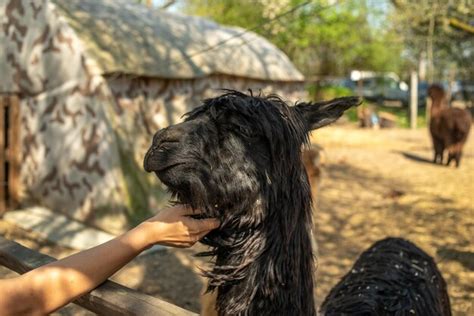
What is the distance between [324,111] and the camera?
1.80m

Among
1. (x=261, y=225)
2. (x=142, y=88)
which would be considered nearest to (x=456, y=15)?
(x=142, y=88)

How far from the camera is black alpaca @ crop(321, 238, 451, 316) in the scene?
2439 mm

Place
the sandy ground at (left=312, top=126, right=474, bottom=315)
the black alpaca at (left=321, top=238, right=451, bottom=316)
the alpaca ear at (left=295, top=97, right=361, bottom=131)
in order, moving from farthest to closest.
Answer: the sandy ground at (left=312, top=126, right=474, bottom=315) → the black alpaca at (left=321, top=238, right=451, bottom=316) → the alpaca ear at (left=295, top=97, right=361, bottom=131)

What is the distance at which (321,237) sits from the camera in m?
7.04

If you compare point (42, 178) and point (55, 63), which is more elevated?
point (55, 63)

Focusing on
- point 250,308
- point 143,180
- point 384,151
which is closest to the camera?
point 250,308

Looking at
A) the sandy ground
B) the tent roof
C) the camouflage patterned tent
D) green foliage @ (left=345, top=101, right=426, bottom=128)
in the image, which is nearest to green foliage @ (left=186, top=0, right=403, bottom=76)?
green foliage @ (left=345, top=101, right=426, bottom=128)

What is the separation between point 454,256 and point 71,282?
5.31 m

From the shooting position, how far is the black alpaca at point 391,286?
8.00ft

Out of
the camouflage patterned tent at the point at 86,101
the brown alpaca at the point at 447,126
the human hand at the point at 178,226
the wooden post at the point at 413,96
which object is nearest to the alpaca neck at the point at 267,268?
the human hand at the point at 178,226

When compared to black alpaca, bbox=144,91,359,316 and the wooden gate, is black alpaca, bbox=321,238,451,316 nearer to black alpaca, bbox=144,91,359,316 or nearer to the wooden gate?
black alpaca, bbox=144,91,359,316

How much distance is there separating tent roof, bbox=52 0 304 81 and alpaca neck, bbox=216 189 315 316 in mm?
4612

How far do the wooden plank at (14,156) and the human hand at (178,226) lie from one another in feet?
21.2

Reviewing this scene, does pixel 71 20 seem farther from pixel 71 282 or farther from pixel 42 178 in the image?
pixel 71 282
